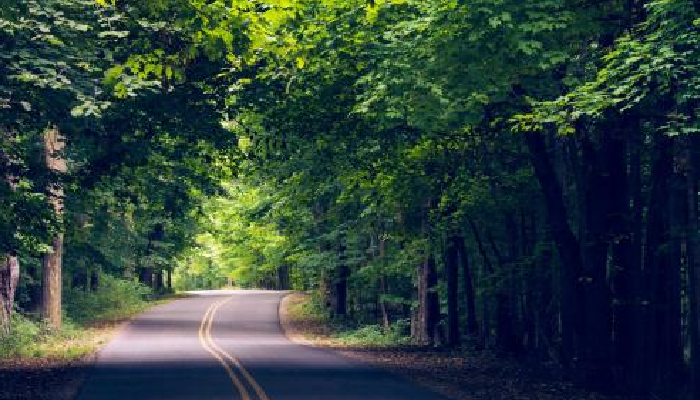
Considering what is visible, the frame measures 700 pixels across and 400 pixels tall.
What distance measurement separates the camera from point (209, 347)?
1185 inches

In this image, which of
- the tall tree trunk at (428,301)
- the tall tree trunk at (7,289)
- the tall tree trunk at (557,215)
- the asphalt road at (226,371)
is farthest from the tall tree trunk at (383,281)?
the tall tree trunk at (557,215)

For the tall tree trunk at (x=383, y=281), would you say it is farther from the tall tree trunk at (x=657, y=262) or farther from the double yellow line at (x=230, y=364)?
the tall tree trunk at (x=657, y=262)

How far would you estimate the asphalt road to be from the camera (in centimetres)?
1648

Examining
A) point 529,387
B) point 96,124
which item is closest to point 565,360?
point 529,387

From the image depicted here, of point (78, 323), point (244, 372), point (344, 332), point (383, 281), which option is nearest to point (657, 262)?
point (244, 372)

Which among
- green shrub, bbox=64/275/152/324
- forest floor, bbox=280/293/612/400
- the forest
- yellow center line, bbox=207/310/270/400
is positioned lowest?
forest floor, bbox=280/293/612/400

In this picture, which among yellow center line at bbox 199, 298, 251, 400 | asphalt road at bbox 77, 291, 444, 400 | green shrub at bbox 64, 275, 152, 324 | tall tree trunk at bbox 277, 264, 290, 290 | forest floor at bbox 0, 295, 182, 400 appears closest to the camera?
asphalt road at bbox 77, 291, 444, 400

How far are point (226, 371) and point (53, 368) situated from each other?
4.70 meters

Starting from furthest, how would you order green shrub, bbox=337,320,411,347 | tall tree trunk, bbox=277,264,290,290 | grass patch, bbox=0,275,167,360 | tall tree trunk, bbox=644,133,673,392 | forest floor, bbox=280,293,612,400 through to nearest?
tall tree trunk, bbox=277,264,290,290 < green shrub, bbox=337,320,411,347 < grass patch, bbox=0,275,167,360 < forest floor, bbox=280,293,612,400 < tall tree trunk, bbox=644,133,673,392

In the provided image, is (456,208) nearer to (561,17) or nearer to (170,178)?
(170,178)

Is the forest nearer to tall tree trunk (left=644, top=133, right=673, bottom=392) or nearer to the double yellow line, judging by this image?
tall tree trunk (left=644, top=133, right=673, bottom=392)

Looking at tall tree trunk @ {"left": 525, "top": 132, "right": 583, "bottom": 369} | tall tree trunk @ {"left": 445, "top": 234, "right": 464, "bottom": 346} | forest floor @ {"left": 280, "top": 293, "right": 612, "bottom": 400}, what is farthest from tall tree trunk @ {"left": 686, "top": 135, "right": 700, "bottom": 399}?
tall tree trunk @ {"left": 445, "top": 234, "right": 464, "bottom": 346}

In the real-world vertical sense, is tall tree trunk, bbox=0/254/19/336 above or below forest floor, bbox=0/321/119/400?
above

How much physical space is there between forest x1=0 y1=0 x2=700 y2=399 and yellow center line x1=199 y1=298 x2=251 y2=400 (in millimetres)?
4650
